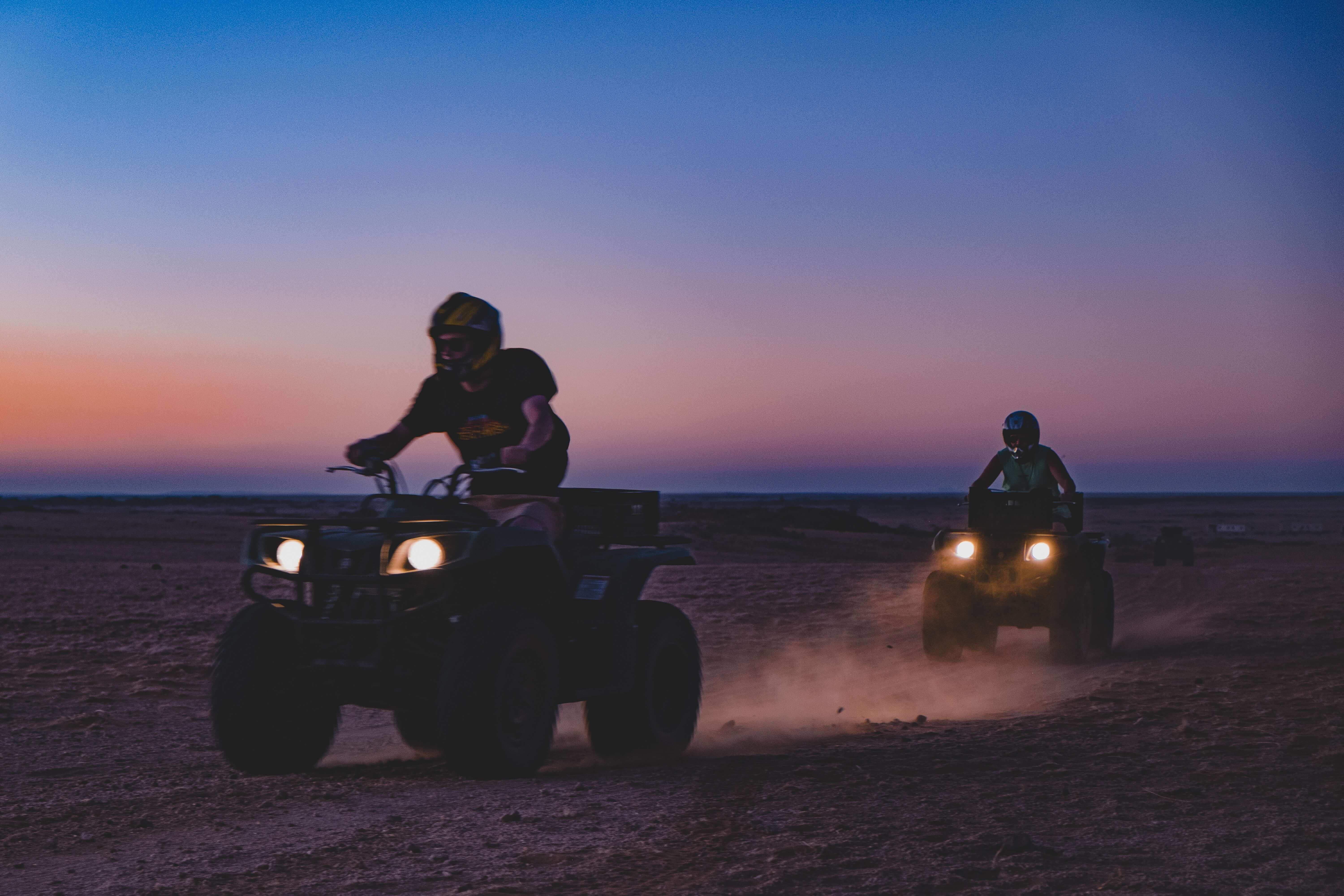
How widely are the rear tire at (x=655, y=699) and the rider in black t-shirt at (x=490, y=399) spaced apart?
1005 millimetres

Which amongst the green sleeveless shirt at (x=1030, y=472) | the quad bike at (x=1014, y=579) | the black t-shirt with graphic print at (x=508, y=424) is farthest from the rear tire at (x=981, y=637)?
the black t-shirt with graphic print at (x=508, y=424)

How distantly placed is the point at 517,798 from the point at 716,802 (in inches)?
34.6

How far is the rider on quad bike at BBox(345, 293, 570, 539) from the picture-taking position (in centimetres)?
632

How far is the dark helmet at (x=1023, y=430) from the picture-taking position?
11609 millimetres

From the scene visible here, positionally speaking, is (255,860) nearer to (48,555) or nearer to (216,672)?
(216,672)

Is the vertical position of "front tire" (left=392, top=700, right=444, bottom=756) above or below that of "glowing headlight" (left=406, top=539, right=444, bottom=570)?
below

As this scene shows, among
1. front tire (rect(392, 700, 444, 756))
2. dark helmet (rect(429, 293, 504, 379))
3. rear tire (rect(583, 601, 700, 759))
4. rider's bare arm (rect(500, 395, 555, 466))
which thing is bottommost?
front tire (rect(392, 700, 444, 756))

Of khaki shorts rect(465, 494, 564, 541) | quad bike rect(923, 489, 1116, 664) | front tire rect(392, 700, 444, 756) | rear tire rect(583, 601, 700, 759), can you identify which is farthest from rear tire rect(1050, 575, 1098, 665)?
khaki shorts rect(465, 494, 564, 541)

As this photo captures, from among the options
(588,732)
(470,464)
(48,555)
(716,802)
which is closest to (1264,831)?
(716,802)

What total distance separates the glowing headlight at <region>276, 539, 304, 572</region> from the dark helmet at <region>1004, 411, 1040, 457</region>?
7582 mm

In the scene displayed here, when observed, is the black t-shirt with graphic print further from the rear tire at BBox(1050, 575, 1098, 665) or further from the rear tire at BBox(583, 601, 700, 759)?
the rear tire at BBox(1050, 575, 1098, 665)

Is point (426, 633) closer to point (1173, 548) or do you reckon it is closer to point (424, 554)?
point (424, 554)

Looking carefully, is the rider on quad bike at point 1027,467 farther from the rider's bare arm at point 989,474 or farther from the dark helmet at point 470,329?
the dark helmet at point 470,329

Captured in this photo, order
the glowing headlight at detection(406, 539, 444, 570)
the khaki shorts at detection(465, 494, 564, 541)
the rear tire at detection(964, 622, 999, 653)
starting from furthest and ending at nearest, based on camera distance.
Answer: the rear tire at detection(964, 622, 999, 653), the khaki shorts at detection(465, 494, 564, 541), the glowing headlight at detection(406, 539, 444, 570)
